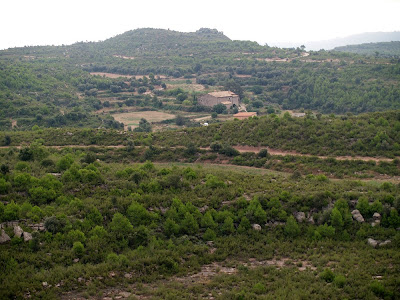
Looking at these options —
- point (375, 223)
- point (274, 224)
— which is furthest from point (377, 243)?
point (274, 224)

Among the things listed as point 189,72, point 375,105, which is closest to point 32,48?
point 189,72

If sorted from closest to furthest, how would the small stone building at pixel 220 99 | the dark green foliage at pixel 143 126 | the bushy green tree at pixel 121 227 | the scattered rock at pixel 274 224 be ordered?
the bushy green tree at pixel 121 227 < the scattered rock at pixel 274 224 < the dark green foliage at pixel 143 126 < the small stone building at pixel 220 99

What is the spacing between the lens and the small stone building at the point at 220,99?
263ft

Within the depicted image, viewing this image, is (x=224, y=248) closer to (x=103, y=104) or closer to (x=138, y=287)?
(x=138, y=287)

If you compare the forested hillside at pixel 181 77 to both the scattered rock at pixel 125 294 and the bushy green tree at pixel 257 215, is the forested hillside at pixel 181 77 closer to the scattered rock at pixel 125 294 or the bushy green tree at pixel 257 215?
the bushy green tree at pixel 257 215

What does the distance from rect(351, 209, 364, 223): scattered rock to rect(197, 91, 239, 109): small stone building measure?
58.0 meters

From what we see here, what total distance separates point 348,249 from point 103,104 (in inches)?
2667

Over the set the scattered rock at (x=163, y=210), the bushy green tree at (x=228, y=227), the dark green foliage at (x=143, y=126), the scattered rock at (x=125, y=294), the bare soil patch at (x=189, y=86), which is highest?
the bare soil patch at (x=189, y=86)

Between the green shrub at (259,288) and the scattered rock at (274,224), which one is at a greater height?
the scattered rock at (274,224)

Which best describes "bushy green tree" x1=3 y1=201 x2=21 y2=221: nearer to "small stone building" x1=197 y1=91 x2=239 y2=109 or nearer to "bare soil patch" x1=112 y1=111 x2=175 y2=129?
"bare soil patch" x1=112 y1=111 x2=175 y2=129

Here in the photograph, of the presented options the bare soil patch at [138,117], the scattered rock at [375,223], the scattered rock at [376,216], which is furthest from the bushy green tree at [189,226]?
the bare soil patch at [138,117]

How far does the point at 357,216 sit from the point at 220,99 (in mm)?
60076

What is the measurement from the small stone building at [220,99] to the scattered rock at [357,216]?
5805 cm

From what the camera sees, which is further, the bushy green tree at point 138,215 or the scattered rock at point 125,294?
the bushy green tree at point 138,215
